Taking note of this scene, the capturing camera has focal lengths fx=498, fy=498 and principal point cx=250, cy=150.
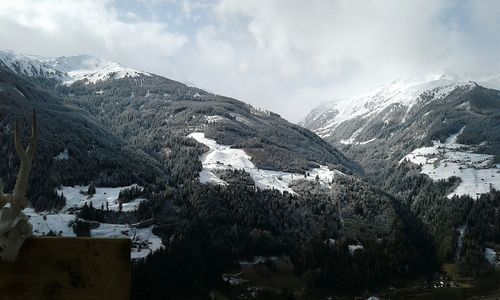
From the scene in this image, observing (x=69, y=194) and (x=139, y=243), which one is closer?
(x=139, y=243)

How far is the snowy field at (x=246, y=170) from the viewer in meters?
156

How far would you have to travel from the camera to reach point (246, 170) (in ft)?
556

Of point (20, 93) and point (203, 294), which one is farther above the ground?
point (20, 93)

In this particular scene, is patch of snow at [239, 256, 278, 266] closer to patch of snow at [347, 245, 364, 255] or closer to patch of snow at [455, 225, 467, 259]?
patch of snow at [347, 245, 364, 255]

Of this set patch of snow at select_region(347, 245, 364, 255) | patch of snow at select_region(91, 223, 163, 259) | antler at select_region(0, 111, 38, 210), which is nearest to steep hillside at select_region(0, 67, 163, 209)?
patch of snow at select_region(91, 223, 163, 259)

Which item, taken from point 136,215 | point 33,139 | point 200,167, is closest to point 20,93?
point 200,167

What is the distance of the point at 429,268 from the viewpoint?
11750cm

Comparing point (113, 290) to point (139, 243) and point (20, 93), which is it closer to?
point (139, 243)

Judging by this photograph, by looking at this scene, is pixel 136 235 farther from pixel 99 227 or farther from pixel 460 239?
pixel 460 239

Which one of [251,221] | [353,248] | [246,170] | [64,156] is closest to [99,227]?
[251,221]

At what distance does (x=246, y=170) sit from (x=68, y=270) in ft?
543

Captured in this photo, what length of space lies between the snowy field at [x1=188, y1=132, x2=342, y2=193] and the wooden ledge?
145 metres

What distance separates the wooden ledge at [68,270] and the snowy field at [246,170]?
145114 millimetres

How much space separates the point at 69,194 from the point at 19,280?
12332 cm
